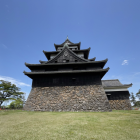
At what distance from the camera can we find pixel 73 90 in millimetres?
12398

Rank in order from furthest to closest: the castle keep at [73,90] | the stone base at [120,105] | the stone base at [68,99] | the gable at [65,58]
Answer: the gable at [65,58] < the stone base at [120,105] < the castle keep at [73,90] < the stone base at [68,99]

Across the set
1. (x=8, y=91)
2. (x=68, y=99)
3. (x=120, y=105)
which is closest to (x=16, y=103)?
(x=8, y=91)

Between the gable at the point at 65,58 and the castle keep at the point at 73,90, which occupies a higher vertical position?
the gable at the point at 65,58

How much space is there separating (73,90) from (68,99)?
55.6 inches

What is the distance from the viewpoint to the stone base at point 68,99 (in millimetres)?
11250

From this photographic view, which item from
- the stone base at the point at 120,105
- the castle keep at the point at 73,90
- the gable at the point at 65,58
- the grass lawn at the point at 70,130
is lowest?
the grass lawn at the point at 70,130

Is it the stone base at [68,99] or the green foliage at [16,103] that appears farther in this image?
the green foliage at [16,103]

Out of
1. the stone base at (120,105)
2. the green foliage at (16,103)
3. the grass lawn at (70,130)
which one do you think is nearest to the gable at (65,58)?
the stone base at (120,105)

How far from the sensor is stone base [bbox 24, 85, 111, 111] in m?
11.2

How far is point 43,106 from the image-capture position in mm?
11641

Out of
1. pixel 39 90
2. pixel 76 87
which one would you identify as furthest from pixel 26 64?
pixel 76 87

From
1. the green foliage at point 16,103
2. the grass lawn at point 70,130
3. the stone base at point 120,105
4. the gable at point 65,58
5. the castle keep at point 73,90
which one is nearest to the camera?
the grass lawn at point 70,130

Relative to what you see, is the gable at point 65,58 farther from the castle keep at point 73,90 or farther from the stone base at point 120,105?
the stone base at point 120,105

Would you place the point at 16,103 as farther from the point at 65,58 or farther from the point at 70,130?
the point at 70,130
